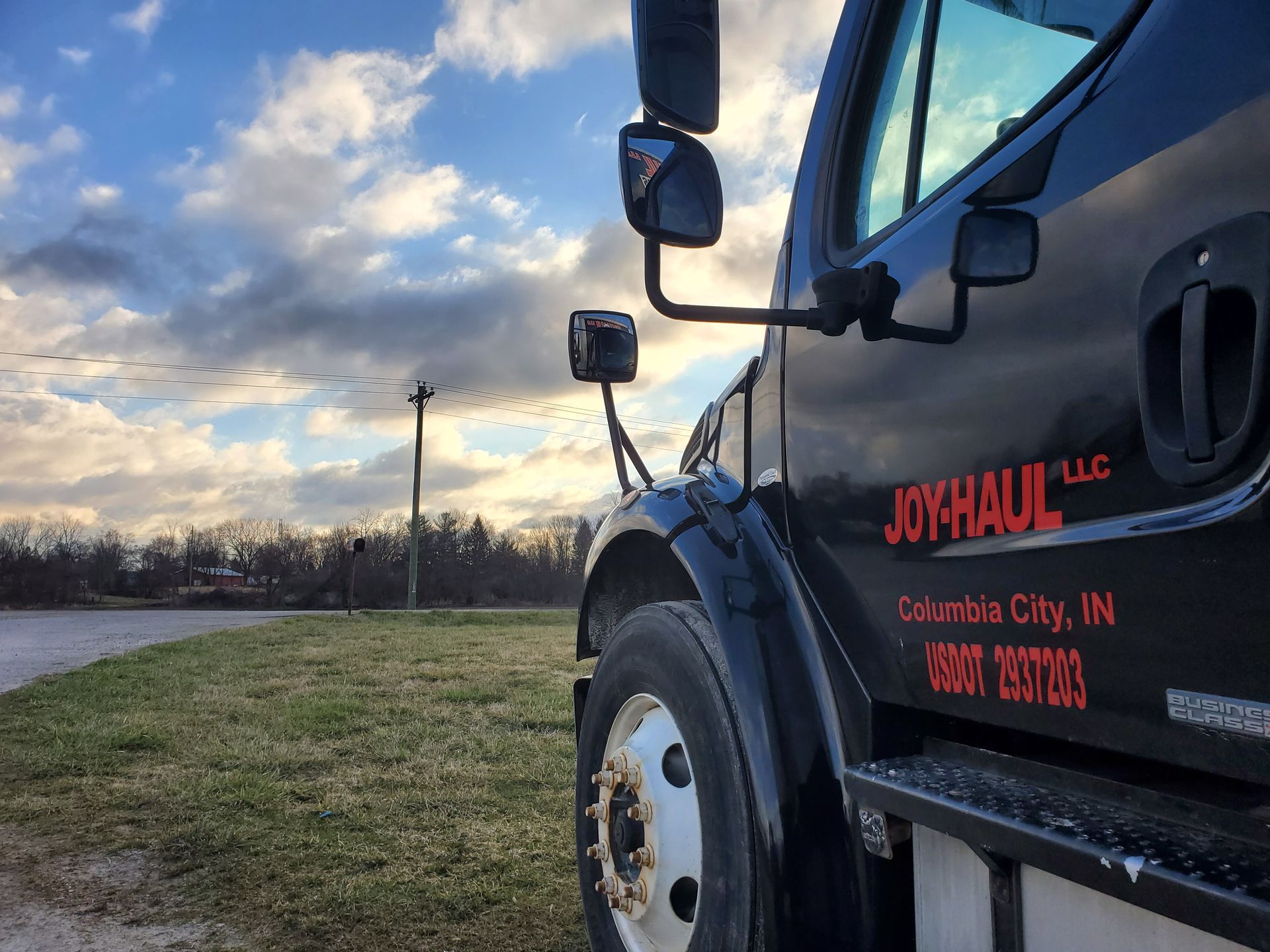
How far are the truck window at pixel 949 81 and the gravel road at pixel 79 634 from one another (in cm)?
902

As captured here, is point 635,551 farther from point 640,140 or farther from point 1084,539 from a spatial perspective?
point 1084,539

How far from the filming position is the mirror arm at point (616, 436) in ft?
8.19

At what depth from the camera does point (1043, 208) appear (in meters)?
1.12

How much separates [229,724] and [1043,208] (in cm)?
638

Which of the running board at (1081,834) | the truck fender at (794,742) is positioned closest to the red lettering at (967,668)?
the running board at (1081,834)

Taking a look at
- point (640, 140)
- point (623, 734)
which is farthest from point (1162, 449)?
point (623, 734)

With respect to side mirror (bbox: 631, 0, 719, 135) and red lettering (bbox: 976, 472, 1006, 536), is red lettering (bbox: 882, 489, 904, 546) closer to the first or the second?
red lettering (bbox: 976, 472, 1006, 536)

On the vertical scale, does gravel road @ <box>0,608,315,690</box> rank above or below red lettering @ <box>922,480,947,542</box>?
below


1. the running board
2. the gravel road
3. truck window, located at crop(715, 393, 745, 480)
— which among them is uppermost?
truck window, located at crop(715, 393, 745, 480)

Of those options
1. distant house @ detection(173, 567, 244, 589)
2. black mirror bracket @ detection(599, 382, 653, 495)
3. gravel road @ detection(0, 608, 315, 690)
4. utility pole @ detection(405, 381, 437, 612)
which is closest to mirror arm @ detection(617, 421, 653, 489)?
black mirror bracket @ detection(599, 382, 653, 495)

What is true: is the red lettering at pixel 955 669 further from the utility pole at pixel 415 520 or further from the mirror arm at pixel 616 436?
the utility pole at pixel 415 520

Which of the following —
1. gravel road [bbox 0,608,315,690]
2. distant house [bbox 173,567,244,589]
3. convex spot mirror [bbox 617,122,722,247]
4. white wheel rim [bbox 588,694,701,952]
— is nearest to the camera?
convex spot mirror [bbox 617,122,722,247]

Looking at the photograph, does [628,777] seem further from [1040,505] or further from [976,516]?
[1040,505]

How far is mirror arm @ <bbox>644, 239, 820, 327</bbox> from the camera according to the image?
146 centimetres
